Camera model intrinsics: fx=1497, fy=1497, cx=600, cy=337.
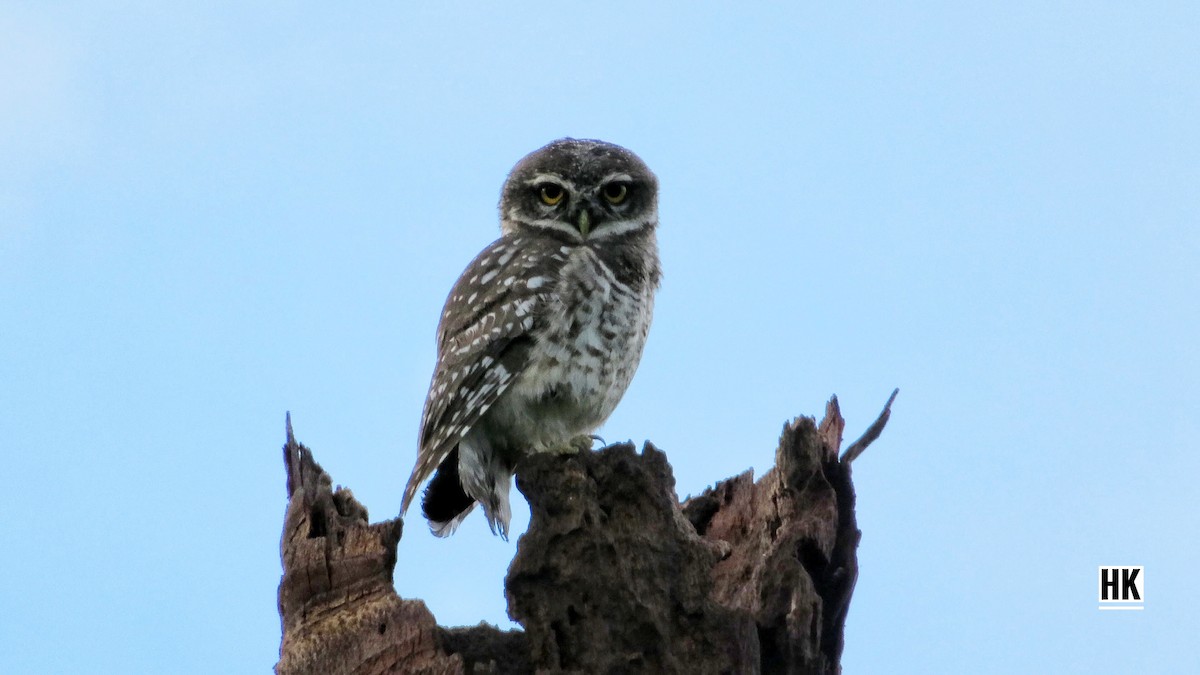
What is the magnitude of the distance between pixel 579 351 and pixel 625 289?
16.5 inches

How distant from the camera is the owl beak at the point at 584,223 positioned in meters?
6.86

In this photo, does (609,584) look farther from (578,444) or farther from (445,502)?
(445,502)

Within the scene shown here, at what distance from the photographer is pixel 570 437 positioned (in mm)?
6402

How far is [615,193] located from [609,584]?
259 cm

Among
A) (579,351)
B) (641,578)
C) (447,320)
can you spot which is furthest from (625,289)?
(641,578)

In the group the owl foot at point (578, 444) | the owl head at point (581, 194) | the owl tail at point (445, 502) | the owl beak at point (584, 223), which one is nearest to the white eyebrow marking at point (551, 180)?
the owl head at point (581, 194)

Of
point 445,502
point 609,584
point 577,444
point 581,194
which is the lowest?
point 609,584

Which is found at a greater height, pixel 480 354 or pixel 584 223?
pixel 584 223

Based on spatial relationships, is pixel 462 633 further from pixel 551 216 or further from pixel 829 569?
pixel 551 216

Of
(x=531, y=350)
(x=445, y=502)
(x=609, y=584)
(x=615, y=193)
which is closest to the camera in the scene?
(x=609, y=584)

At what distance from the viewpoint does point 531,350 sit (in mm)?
6273

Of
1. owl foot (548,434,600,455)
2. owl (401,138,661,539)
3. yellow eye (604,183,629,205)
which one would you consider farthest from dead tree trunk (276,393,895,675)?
yellow eye (604,183,629,205)

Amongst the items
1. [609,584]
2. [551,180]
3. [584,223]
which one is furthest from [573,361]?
[609,584]

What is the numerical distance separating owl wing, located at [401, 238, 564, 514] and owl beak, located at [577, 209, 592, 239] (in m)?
0.33
